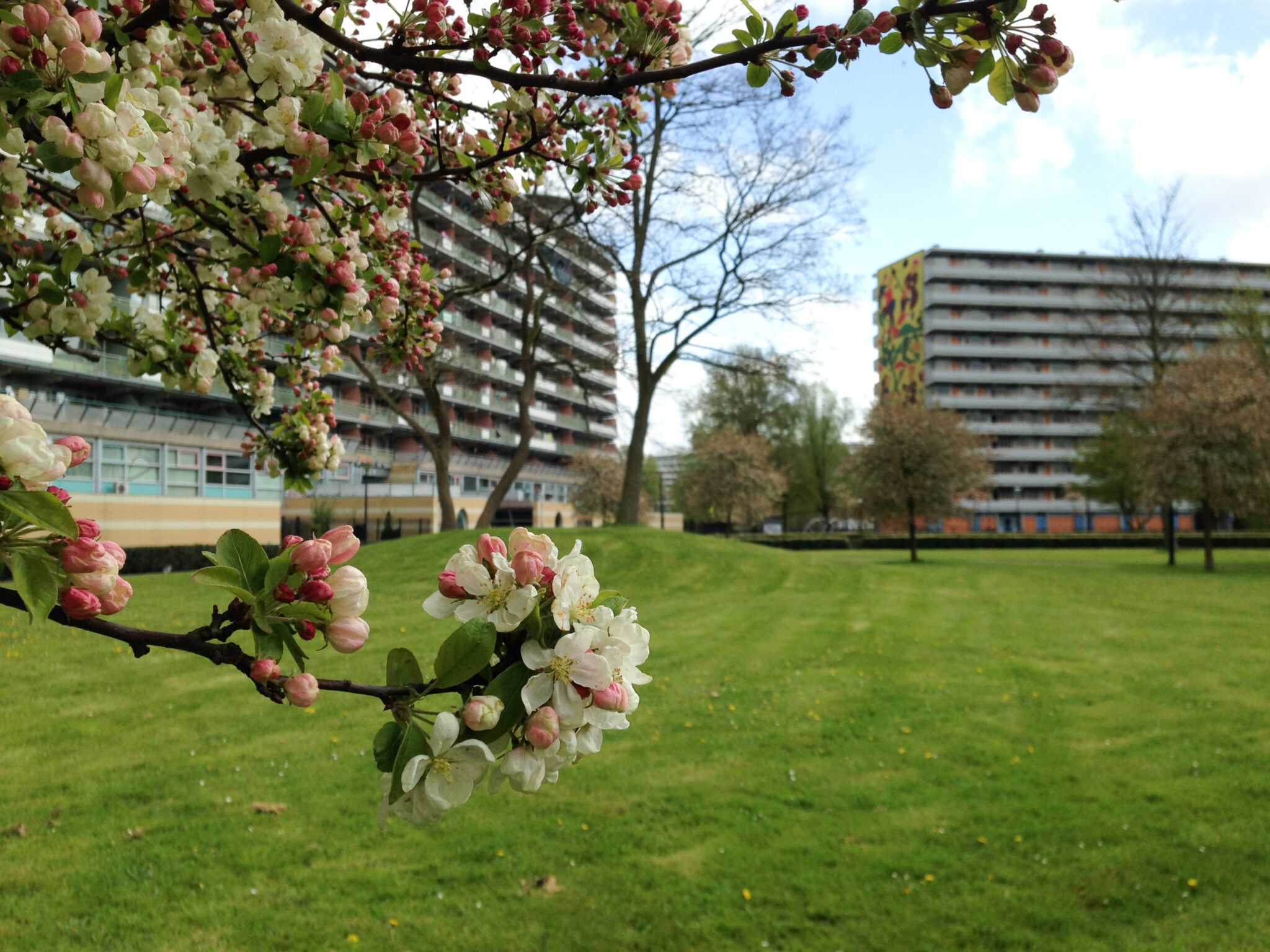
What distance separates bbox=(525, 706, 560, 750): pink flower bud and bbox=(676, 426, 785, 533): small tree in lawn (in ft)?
147

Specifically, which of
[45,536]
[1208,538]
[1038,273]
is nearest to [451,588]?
[45,536]

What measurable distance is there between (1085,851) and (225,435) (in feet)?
99.8

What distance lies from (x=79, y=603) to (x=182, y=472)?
99.8ft

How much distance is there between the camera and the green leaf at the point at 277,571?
138 cm

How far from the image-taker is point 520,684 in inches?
58.3

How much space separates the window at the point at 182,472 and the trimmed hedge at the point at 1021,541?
25.6m

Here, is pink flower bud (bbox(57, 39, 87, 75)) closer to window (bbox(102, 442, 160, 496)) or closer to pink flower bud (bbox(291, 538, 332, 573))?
pink flower bud (bbox(291, 538, 332, 573))

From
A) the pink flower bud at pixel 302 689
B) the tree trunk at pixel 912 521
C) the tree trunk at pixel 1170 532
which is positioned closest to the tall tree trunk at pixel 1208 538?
the tree trunk at pixel 1170 532

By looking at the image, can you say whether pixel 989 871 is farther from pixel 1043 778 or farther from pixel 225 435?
pixel 225 435

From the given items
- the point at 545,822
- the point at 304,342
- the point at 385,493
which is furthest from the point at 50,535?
the point at 385,493

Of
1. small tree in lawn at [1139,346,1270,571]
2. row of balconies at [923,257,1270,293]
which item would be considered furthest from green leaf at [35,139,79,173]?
row of balconies at [923,257,1270,293]

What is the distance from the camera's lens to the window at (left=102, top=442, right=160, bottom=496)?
83.9 ft

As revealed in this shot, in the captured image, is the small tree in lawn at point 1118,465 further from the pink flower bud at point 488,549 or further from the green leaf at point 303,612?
the green leaf at point 303,612

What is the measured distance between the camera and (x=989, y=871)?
14.4 ft
